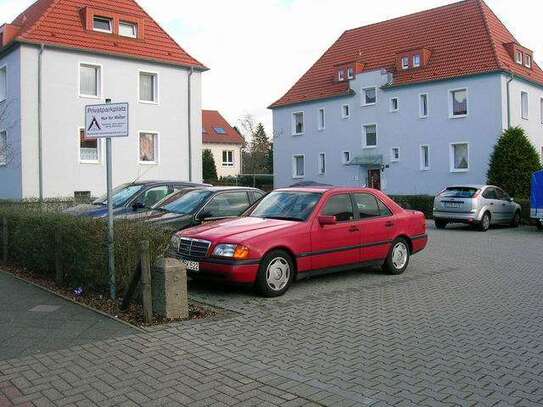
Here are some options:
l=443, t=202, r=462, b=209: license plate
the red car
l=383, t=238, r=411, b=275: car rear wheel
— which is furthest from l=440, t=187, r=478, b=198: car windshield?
l=383, t=238, r=411, b=275: car rear wheel

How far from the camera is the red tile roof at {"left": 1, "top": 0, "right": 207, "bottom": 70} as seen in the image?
27578mm

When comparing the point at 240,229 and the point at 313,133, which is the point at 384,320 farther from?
the point at 313,133

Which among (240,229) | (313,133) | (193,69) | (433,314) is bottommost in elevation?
(433,314)

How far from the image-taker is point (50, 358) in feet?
18.6

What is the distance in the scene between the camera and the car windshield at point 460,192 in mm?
20969

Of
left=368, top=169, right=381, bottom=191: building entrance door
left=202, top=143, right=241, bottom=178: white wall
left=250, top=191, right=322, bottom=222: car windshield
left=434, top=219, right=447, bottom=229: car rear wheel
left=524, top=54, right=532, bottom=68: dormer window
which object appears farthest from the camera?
left=202, top=143, right=241, bottom=178: white wall

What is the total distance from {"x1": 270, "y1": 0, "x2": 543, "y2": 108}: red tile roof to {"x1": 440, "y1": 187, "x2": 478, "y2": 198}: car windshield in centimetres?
1344

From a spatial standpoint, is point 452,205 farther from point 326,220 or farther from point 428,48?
point 428,48

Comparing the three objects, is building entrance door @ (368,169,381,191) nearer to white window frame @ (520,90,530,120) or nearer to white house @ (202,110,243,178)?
white window frame @ (520,90,530,120)

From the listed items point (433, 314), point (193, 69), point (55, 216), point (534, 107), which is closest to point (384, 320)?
point (433, 314)

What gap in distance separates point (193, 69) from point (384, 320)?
27.0 m

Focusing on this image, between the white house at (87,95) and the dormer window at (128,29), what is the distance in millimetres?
52

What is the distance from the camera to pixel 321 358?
18.8 ft

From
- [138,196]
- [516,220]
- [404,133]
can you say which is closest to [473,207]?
[516,220]
